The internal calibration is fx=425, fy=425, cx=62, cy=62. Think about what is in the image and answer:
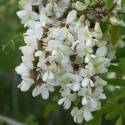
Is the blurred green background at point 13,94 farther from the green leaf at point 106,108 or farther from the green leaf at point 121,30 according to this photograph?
the green leaf at point 121,30

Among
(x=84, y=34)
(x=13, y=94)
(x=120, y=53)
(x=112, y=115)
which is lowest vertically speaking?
(x=13, y=94)

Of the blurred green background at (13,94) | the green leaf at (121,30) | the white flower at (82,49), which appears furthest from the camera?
the blurred green background at (13,94)

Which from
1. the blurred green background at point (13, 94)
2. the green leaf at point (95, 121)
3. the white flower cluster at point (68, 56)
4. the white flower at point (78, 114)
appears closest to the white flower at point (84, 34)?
the white flower cluster at point (68, 56)

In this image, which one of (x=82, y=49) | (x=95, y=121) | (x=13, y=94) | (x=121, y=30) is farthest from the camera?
(x=13, y=94)

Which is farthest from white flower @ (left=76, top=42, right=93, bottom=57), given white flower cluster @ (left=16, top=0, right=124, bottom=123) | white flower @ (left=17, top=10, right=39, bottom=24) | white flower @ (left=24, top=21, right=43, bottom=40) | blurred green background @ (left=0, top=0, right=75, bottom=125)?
blurred green background @ (left=0, top=0, right=75, bottom=125)

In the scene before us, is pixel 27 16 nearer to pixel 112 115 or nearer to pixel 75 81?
pixel 75 81

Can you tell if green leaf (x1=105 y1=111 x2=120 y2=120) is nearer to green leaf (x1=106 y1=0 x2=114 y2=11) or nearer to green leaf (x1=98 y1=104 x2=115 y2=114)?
green leaf (x1=98 y1=104 x2=115 y2=114)

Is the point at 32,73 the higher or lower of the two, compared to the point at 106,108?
higher

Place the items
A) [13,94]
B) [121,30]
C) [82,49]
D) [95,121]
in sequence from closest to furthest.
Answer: [82,49] → [121,30] → [95,121] → [13,94]

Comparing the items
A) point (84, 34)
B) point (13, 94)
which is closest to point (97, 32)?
point (84, 34)
